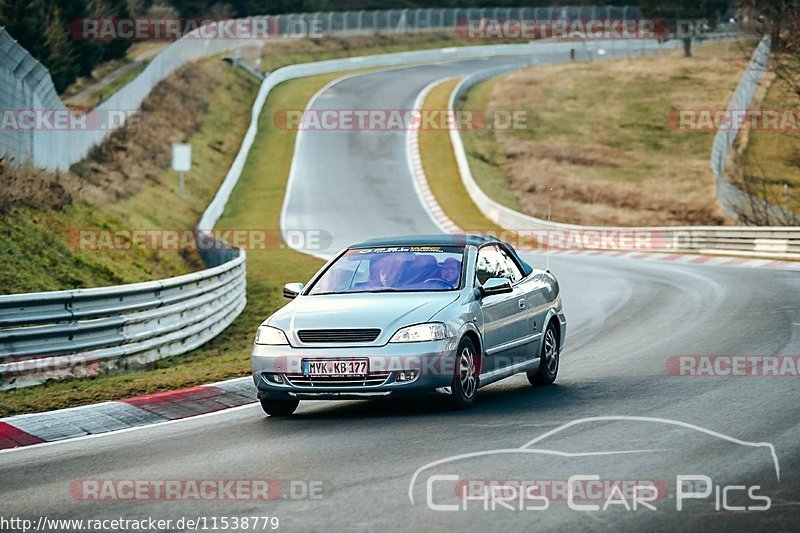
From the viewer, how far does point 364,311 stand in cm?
1113

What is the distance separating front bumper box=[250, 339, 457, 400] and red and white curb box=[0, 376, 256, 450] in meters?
1.28

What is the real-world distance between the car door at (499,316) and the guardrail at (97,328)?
5142 mm

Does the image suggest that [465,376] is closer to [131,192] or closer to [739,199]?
[131,192]

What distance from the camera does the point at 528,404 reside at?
1159cm

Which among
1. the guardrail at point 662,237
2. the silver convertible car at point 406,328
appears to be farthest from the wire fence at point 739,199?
the silver convertible car at point 406,328

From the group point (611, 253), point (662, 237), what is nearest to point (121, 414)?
point (611, 253)

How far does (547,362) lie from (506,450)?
4.13 metres

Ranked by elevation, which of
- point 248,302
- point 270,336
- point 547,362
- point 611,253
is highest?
point 270,336

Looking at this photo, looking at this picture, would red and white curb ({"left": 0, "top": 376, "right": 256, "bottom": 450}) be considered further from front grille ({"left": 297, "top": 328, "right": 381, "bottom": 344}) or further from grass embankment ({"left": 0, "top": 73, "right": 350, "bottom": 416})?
front grille ({"left": 297, "top": 328, "right": 381, "bottom": 344})

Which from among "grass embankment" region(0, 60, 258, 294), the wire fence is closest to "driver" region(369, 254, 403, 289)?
"grass embankment" region(0, 60, 258, 294)

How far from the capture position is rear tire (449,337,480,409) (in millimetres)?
11086

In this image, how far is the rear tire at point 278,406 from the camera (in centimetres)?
1143

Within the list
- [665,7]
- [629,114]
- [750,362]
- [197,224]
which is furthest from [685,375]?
[665,7]

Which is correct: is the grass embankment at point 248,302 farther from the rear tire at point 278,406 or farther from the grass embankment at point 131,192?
the rear tire at point 278,406
